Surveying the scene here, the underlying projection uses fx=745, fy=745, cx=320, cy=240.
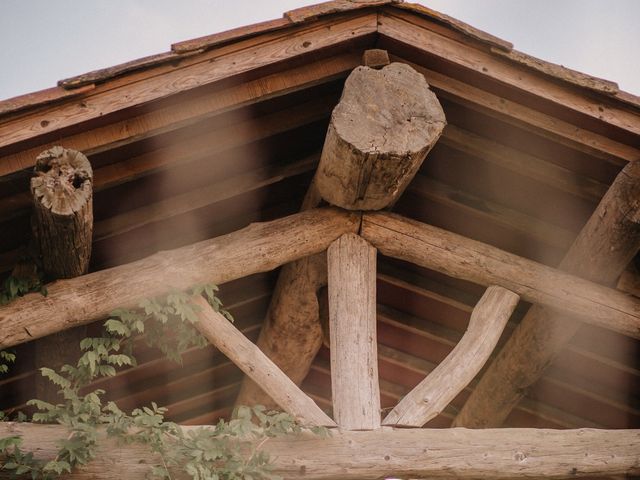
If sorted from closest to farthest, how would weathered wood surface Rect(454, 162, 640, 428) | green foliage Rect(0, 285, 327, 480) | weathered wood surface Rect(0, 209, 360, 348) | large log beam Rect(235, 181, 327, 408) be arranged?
green foliage Rect(0, 285, 327, 480)
weathered wood surface Rect(0, 209, 360, 348)
weathered wood surface Rect(454, 162, 640, 428)
large log beam Rect(235, 181, 327, 408)

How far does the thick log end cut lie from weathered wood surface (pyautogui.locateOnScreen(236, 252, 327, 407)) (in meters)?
1.50

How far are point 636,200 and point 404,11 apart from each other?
1555mm

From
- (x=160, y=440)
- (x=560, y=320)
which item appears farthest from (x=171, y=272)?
(x=560, y=320)

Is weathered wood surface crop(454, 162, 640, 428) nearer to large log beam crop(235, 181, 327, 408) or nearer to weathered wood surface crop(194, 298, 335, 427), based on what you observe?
large log beam crop(235, 181, 327, 408)

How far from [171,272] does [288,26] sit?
1352 mm

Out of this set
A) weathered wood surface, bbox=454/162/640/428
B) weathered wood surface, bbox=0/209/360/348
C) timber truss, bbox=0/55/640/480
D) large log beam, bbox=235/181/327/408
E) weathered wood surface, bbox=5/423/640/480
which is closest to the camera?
weathered wood surface, bbox=5/423/640/480

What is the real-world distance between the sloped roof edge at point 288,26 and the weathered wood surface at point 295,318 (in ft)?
4.50

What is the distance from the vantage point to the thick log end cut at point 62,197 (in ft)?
10.2

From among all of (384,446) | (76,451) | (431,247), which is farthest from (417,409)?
(76,451)

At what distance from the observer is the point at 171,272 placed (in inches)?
146

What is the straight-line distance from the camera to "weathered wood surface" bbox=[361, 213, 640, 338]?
415 centimetres

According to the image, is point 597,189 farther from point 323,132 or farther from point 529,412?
point 529,412

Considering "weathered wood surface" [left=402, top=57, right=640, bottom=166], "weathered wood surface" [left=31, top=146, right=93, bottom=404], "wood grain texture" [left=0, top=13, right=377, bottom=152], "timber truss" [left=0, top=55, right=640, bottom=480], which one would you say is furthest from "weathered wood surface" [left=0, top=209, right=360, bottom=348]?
"weathered wood surface" [left=402, top=57, right=640, bottom=166]

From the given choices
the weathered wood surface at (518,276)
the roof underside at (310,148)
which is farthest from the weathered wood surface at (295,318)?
the weathered wood surface at (518,276)
